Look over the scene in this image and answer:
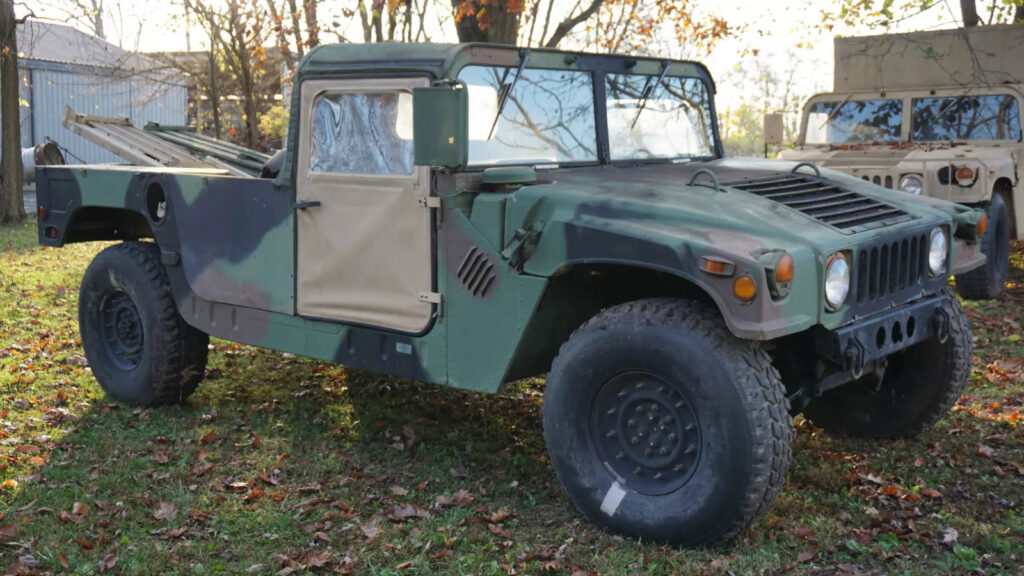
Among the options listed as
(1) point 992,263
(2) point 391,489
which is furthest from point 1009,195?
(2) point 391,489

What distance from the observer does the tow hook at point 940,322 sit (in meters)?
4.66

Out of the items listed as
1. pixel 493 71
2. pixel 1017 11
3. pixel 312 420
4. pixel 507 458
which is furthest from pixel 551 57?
pixel 1017 11

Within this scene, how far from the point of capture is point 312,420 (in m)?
5.99

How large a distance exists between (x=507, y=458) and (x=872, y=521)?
5.72 feet

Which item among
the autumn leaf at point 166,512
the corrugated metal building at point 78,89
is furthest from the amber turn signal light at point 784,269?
the corrugated metal building at point 78,89

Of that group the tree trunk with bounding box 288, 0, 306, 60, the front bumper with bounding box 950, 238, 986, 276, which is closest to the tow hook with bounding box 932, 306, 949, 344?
the front bumper with bounding box 950, 238, 986, 276

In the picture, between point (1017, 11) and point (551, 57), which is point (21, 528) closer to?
point (551, 57)

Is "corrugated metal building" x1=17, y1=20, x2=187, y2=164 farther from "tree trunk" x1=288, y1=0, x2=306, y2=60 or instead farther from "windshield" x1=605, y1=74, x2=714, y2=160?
"windshield" x1=605, y1=74, x2=714, y2=160

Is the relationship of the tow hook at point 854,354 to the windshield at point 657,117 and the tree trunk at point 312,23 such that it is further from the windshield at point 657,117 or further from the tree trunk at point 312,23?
the tree trunk at point 312,23

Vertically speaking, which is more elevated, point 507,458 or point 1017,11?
point 1017,11

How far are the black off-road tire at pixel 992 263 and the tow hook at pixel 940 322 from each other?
15.2 ft

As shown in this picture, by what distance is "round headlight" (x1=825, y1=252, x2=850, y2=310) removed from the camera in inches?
155

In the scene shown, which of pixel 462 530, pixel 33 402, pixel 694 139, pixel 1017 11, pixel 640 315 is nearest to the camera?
pixel 640 315

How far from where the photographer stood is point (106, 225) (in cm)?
648
